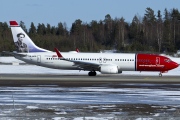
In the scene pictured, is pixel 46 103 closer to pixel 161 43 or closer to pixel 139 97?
pixel 139 97

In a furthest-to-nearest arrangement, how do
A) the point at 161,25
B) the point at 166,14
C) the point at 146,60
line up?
the point at 166,14 → the point at 161,25 → the point at 146,60

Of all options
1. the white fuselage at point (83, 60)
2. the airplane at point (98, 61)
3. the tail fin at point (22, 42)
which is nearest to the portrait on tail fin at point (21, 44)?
the tail fin at point (22, 42)

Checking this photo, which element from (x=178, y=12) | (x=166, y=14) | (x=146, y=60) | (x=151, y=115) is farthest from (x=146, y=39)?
(x=151, y=115)

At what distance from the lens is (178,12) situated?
140m

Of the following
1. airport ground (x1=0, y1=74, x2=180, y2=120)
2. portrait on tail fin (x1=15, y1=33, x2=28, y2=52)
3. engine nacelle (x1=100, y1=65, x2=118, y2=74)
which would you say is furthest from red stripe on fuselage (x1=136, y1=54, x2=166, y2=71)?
airport ground (x1=0, y1=74, x2=180, y2=120)

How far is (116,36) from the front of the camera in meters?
123

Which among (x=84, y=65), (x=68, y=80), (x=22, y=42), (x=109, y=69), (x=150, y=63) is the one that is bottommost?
(x=68, y=80)

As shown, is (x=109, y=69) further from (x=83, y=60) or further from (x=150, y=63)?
(x=150, y=63)

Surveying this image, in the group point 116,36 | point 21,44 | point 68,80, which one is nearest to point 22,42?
point 21,44

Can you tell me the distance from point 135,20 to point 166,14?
11.8 meters

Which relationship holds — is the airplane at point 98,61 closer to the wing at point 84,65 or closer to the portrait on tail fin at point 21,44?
the wing at point 84,65

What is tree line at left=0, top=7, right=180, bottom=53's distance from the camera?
107 meters

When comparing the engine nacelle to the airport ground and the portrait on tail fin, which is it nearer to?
the portrait on tail fin

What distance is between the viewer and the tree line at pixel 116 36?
107 meters
